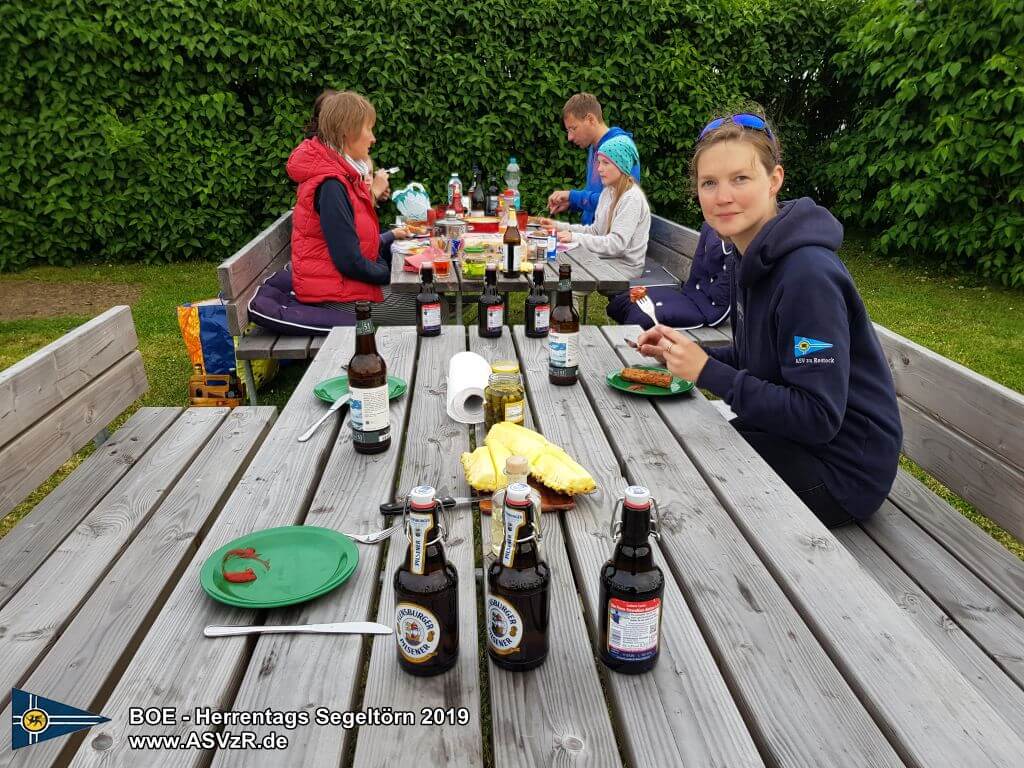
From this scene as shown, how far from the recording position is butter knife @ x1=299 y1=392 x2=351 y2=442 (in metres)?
2.01

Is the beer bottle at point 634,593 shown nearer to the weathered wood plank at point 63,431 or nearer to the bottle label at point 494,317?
the weathered wood plank at point 63,431

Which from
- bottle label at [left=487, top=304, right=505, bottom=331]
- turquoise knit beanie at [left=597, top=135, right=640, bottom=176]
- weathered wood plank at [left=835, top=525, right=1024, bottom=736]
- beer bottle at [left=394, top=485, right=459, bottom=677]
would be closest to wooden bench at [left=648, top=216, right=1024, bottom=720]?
weathered wood plank at [left=835, top=525, right=1024, bottom=736]

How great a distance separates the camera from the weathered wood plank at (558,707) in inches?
40.4

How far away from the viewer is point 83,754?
1.02 m

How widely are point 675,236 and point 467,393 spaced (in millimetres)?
3716

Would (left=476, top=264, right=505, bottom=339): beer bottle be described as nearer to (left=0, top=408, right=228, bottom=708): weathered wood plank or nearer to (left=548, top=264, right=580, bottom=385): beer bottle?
(left=548, top=264, right=580, bottom=385): beer bottle

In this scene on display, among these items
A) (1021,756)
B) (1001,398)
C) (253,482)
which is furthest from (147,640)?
(1001,398)

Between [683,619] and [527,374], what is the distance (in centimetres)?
134

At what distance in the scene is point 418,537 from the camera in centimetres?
111

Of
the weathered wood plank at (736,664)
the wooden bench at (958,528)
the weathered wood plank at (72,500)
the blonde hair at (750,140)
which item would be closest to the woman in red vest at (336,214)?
the weathered wood plank at (72,500)

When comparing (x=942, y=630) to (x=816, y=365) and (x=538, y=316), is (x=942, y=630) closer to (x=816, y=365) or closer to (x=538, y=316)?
(x=816, y=365)

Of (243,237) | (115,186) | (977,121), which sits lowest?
(243,237)

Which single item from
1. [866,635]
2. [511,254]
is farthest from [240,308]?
[866,635]

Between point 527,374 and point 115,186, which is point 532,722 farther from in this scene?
point 115,186
